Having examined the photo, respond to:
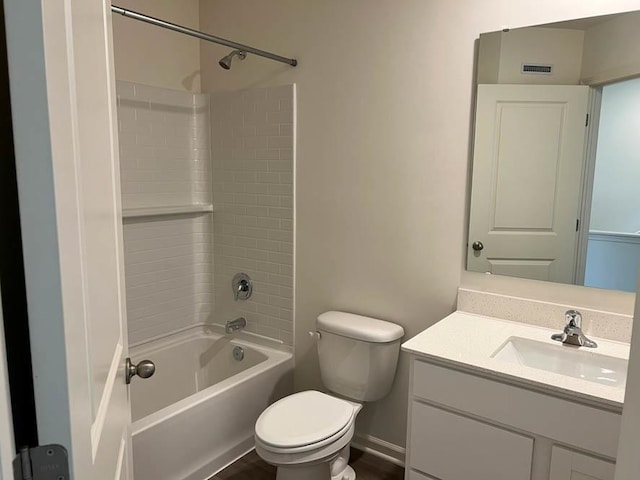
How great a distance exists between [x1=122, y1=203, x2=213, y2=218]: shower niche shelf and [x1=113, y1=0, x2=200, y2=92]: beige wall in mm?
686

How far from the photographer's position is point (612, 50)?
1659mm

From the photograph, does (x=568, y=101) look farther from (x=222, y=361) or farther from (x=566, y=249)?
(x=222, y=361)

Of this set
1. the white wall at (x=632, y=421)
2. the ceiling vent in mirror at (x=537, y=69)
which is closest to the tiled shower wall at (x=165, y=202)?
the ceiling vent in mirror at (x=537, y=69)

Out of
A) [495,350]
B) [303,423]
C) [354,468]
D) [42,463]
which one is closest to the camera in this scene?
[42,463]

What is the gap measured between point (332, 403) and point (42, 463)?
5.14 ft

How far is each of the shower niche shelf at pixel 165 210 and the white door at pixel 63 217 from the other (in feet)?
5.76

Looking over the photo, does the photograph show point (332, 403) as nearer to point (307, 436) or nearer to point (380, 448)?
point (307, 436)

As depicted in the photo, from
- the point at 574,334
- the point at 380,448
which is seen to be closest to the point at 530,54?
the point at 574,334

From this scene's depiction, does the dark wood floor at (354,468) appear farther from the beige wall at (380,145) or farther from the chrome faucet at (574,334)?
the chrome faucet at (574,334)

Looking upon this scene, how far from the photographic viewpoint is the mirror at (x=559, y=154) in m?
1.65

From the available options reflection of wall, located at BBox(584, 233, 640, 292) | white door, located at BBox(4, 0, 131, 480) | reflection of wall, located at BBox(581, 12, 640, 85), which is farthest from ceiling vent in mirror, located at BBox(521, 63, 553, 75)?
white door, located at BBox(4, 0, 131, 480)

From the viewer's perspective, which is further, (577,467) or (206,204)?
(206,204)

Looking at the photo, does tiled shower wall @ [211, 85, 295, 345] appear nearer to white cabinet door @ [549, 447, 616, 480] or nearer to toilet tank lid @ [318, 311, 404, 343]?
toilet tank lid @ [318, 311, 404, 343]

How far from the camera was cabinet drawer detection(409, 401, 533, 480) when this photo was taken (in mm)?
1442
